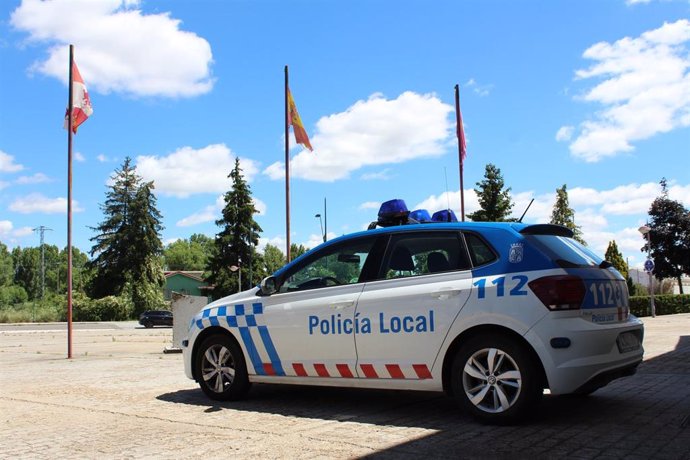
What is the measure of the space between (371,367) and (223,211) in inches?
2254

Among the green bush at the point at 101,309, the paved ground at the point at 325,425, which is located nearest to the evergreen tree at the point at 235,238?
Answer: the green bush at the point at 101,309

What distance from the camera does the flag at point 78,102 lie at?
1424 cm

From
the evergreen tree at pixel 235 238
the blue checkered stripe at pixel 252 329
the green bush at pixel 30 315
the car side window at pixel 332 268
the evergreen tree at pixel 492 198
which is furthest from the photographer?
the evergreen tree at pixel 235 238

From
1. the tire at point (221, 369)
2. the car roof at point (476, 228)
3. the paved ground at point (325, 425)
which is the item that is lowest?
the paved ground at point (325, 425)

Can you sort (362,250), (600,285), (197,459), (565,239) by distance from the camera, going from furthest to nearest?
(362,250), (565,239), (600,285), (197,459)

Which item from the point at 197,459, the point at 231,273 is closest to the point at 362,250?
the point at 197,459

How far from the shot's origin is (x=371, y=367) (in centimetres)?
566

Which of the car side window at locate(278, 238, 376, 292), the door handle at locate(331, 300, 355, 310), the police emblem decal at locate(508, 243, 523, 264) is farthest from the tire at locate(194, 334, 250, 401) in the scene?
the police emblem decal at locate(508, 243, 523, 264)

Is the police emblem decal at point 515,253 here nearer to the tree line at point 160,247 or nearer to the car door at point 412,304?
the car door at point 412,304

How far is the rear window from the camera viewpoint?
513 centimetres

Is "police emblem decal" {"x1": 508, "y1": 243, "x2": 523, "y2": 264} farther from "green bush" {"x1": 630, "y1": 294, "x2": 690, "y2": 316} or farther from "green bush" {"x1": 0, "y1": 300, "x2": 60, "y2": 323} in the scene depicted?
"green bush" {"x1": 0, "y1": 300, "x2": 60, "y2": 323}

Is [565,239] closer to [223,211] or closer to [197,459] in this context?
[197,459]

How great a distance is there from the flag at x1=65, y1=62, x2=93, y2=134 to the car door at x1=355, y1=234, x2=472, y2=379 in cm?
1099

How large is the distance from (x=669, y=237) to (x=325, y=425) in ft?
152
